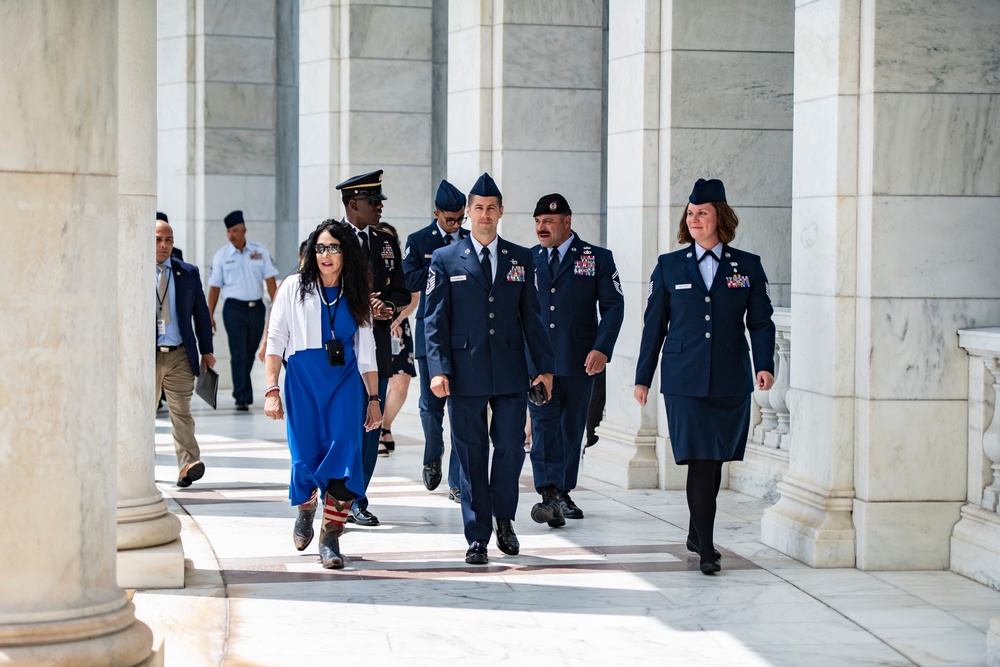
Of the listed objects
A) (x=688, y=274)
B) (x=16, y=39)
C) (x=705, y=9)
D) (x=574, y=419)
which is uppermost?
(x=705, y=9)

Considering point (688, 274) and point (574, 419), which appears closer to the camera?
point (688, 274)

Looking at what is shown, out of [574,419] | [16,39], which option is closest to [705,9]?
[574,419]

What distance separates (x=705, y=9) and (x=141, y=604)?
5635 millimetres

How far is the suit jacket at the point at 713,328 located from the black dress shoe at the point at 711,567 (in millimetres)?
803

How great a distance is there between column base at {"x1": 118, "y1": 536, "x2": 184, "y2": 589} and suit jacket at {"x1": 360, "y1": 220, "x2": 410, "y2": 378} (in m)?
2.02

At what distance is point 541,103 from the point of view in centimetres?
1305

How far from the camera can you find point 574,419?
9336 mm

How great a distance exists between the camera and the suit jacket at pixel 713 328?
786 cm

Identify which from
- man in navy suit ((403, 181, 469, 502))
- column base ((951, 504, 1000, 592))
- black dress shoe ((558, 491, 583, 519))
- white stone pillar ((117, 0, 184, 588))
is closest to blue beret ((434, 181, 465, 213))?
man in navy suit ((403, 181, 469, 502))

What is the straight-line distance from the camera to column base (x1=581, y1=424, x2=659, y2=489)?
10.7m

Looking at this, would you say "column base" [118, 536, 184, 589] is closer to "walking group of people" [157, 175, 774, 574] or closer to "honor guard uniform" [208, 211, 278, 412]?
"walking group of people" [157, 175, 774, 574]

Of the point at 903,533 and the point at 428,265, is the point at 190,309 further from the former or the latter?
the point at 903,533

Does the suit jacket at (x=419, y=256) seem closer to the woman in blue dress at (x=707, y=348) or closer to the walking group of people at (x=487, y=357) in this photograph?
the walking group of people at (x=487, y=357)

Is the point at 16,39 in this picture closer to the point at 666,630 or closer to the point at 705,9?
the point at 666,630
